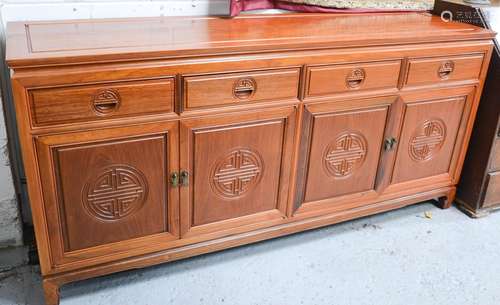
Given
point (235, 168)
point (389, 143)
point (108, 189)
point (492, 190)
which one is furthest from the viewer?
point (492, 190)

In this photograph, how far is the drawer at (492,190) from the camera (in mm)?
2254

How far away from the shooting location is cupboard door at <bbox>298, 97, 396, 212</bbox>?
1879 millimetres

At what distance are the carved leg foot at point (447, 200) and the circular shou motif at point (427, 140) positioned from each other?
0.91ft

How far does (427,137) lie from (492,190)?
45 centimetres

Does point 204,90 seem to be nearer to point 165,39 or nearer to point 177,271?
point 165,39

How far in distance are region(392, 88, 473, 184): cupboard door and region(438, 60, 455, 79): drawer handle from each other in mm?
73

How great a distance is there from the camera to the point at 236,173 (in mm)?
1812

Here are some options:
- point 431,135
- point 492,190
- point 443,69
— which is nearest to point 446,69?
point 443,69

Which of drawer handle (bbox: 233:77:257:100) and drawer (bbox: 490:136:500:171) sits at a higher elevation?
drawer handle (bbox: 233:77:257:100)

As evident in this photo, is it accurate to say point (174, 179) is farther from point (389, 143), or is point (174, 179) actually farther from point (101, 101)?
point (389, 143)

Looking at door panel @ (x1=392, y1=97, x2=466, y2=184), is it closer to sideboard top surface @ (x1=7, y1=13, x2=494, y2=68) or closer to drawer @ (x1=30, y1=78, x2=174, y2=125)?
sideboard top surface @ (x1=7, y1=13, x2=494, y2=68)

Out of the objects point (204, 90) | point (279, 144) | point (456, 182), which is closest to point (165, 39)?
point (204, 90)

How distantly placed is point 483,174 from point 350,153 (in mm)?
706

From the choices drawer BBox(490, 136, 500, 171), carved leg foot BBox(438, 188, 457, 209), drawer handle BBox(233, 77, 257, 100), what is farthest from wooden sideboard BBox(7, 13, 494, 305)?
carved leg foot BBox(438, 188, 457, 209)
